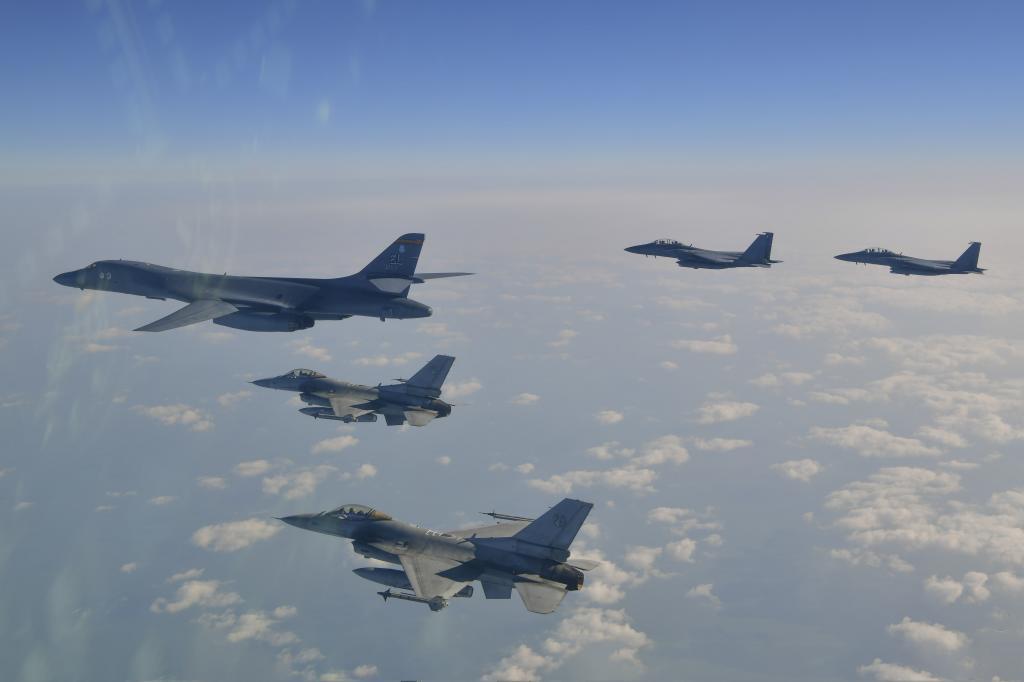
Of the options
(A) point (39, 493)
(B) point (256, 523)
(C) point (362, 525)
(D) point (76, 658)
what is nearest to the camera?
(C) point (362, 525)

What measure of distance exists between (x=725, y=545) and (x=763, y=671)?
55557mm

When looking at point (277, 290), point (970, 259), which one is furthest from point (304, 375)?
point (970, 259)

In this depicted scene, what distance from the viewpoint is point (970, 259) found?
62656 mm

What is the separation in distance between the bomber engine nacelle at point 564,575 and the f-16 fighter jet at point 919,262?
178 feet

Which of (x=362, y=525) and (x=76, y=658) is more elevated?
(x=362, y=525)

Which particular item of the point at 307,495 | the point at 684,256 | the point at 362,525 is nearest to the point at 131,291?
the point at 362,525

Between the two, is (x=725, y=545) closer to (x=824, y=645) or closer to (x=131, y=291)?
(x=824, y=645)

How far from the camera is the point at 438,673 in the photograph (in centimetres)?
13525

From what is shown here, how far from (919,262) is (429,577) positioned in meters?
66.1

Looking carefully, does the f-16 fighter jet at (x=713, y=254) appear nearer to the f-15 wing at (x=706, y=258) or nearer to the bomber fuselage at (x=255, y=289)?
the f-15 wing at (x=706, y=258)

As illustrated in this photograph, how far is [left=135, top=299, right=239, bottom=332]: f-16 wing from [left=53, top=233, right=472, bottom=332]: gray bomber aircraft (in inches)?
2.9

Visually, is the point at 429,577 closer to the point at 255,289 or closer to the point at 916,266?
the point at 255,289

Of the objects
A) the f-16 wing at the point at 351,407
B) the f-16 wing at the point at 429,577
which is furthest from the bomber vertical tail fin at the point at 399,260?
the f-16 wing at the point at 429,577

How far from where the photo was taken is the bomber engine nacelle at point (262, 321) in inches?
1661
